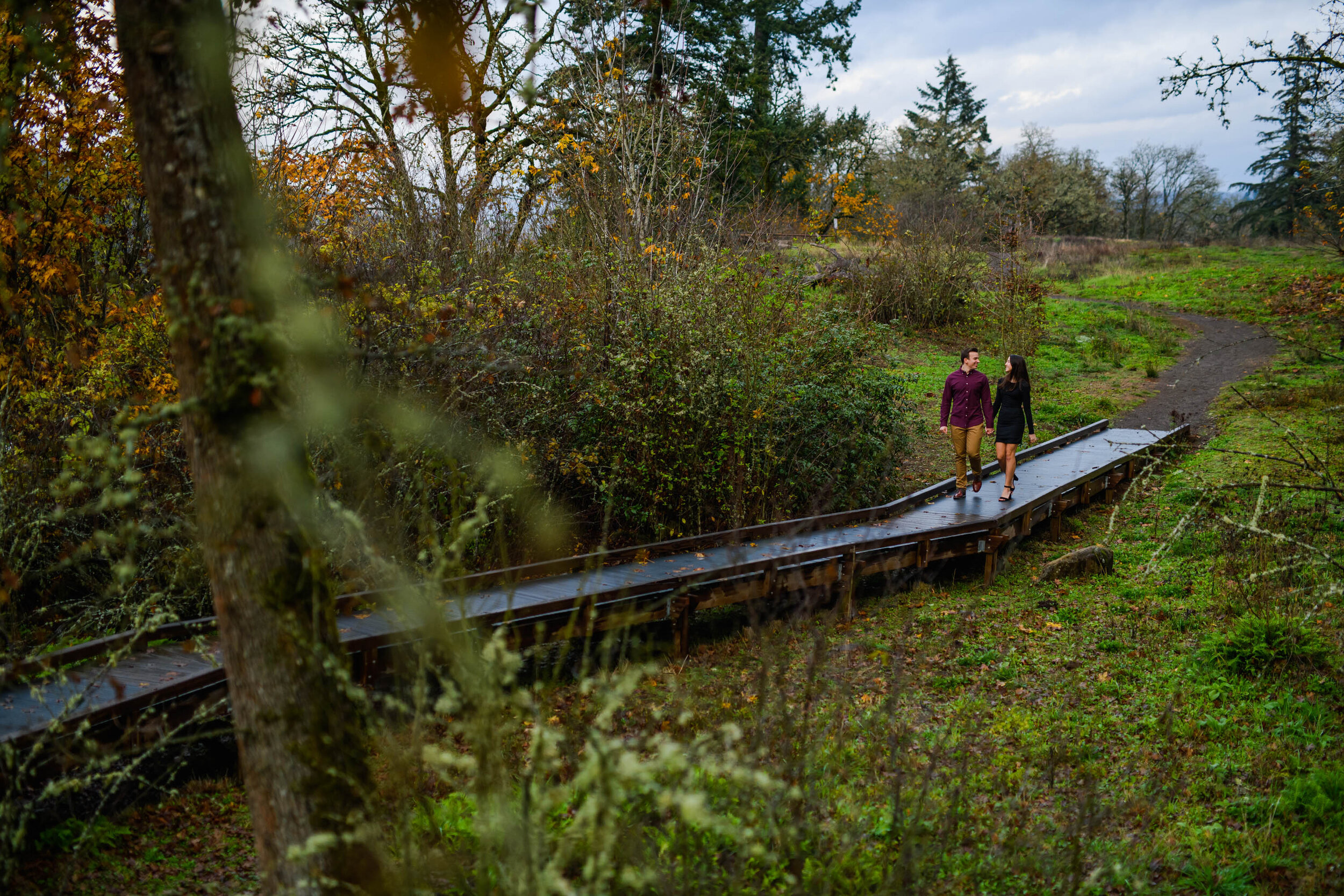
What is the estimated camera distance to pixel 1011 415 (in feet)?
35.0

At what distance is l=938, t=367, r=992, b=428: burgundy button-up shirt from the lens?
10398 mm

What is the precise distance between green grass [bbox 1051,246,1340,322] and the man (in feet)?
64.2

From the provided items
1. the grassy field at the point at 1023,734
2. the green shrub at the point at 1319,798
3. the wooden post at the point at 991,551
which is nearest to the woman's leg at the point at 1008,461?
the grassy field at the point at 1023,734

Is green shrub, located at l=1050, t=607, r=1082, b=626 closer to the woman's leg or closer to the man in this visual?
the woman's leg

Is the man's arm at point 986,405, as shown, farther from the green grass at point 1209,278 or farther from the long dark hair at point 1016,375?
the green grass at point 1209,278

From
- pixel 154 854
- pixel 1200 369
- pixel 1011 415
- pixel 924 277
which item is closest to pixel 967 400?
pixel 1011 415

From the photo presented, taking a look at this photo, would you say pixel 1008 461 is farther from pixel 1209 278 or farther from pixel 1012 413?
pixel 1209 278

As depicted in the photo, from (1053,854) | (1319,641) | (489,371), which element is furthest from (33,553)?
(1319,641)

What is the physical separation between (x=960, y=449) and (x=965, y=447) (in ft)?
0.28

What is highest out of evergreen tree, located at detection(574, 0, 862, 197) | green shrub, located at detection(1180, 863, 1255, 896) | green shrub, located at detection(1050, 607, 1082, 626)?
evergreen tree, located at detection(574, 0, 862, 197)

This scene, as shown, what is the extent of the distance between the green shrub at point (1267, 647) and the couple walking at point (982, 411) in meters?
3.63

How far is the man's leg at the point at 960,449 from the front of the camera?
10742mm

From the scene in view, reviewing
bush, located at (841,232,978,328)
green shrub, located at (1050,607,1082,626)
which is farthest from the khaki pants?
bush, located at (841,232,978,328)

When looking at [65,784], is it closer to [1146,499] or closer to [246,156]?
[246,156]
